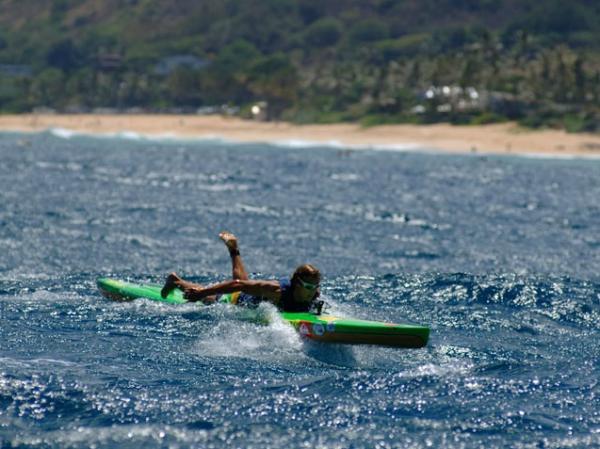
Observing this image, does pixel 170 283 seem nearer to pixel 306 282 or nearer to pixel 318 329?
pixel 306 282

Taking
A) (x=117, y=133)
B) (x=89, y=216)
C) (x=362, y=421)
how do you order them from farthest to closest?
(x=117, y=133)
(x=89, y=216)
(x=362, y=421)

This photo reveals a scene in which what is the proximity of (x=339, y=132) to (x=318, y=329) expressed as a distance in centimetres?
12760

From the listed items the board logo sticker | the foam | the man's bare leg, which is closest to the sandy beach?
the foam

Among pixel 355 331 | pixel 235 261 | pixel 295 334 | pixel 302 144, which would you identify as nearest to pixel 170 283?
pixel 235 261

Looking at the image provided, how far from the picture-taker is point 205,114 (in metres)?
176

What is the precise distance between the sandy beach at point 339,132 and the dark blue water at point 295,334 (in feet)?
245

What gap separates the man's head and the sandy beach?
101m

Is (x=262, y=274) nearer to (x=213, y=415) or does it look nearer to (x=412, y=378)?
(x=412, y=378)

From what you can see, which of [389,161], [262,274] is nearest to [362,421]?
[262,274]

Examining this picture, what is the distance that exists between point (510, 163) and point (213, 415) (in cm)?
8905

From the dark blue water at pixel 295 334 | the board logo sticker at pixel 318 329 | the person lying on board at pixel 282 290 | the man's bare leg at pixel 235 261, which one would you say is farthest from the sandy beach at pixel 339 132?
the board logo sticker at pixel 318 329

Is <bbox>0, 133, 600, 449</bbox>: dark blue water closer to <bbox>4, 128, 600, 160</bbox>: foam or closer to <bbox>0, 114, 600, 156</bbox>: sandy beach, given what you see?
<bbox>4, 128, 600, 160</bbox>: foam

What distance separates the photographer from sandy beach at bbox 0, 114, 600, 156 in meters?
123

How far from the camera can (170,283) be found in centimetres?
2147
